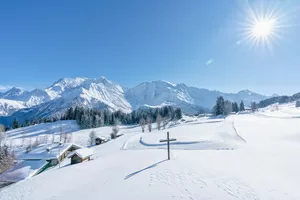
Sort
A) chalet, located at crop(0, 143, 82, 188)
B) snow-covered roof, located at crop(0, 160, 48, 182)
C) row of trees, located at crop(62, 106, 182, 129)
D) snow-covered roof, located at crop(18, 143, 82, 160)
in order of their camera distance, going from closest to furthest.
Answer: snow-covered roof, located at crop(0, 160, 48, 182) < chalet, located at crop(0, 143, 82, 188) < snow-covered roof, located at crop(18, 143, 82, 160) < row of trees, located at crop(62, 106, 182, 129)

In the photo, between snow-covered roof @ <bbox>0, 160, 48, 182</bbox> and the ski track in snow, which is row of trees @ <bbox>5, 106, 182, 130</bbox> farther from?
the ski track in snow

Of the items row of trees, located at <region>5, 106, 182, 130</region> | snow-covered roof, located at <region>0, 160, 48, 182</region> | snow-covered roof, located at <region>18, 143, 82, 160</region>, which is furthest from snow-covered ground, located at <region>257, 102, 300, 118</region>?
snow-covered roof, located at <region>0, 160, 48, 182</region>

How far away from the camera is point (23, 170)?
3145 cm

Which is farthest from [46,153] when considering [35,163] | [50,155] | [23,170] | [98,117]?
[98,117]

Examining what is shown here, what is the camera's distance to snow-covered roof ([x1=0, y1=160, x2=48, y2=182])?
94.2ft

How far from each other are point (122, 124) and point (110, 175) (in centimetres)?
10243

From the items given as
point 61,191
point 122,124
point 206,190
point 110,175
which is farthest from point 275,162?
point 122,124

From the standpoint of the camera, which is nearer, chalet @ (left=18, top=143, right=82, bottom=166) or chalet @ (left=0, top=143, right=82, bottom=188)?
chalet @ (left=0, top=143, right=82, bottom=188)

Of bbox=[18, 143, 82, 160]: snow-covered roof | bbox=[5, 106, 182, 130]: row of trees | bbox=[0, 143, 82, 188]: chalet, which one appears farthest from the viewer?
bbox=[5, 106, 182, 130]: row of trees

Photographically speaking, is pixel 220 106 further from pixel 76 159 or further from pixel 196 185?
pixel 196 185

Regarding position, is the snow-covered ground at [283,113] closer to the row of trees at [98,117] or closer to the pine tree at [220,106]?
the pine tree at [220,106]

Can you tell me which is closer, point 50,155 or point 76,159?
point 76,159

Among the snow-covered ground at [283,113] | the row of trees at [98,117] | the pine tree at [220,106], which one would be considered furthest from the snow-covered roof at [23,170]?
the pine tree at [220,106]

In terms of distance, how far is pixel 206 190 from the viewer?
12.5 meters
